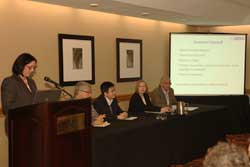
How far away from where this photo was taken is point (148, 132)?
4797 mm

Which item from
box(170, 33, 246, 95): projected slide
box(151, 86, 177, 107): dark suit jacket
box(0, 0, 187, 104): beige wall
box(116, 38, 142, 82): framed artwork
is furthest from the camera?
box(170, 33, 246, 95): projected slide

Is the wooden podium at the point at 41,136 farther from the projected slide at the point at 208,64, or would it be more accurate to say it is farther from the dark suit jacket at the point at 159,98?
the projected slide at the point at 208,64

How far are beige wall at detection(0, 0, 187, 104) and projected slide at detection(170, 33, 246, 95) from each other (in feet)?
1.42

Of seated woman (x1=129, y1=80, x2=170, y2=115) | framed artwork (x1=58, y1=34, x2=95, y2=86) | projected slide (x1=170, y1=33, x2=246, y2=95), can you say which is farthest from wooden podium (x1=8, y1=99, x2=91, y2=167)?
projected slide (x1=170, y1=33, x2=246, y2=95)

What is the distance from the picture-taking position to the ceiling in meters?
5.75

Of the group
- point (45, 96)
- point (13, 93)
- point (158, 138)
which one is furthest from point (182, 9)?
point (45, 96)

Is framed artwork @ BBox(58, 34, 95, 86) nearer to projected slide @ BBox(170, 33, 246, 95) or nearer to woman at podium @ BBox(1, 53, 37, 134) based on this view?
woman at podium @ BBox(1, 53, 37, 134)

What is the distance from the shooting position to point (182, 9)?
689 centimetres

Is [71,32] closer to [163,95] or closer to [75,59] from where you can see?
[75,59]

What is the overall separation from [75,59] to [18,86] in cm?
236

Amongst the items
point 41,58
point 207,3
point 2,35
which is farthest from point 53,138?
point 207,3

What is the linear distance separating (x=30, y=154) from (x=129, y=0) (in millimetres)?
3534

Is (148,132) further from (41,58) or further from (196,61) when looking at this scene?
(196,61)

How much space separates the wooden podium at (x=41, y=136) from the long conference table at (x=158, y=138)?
4.29ft
